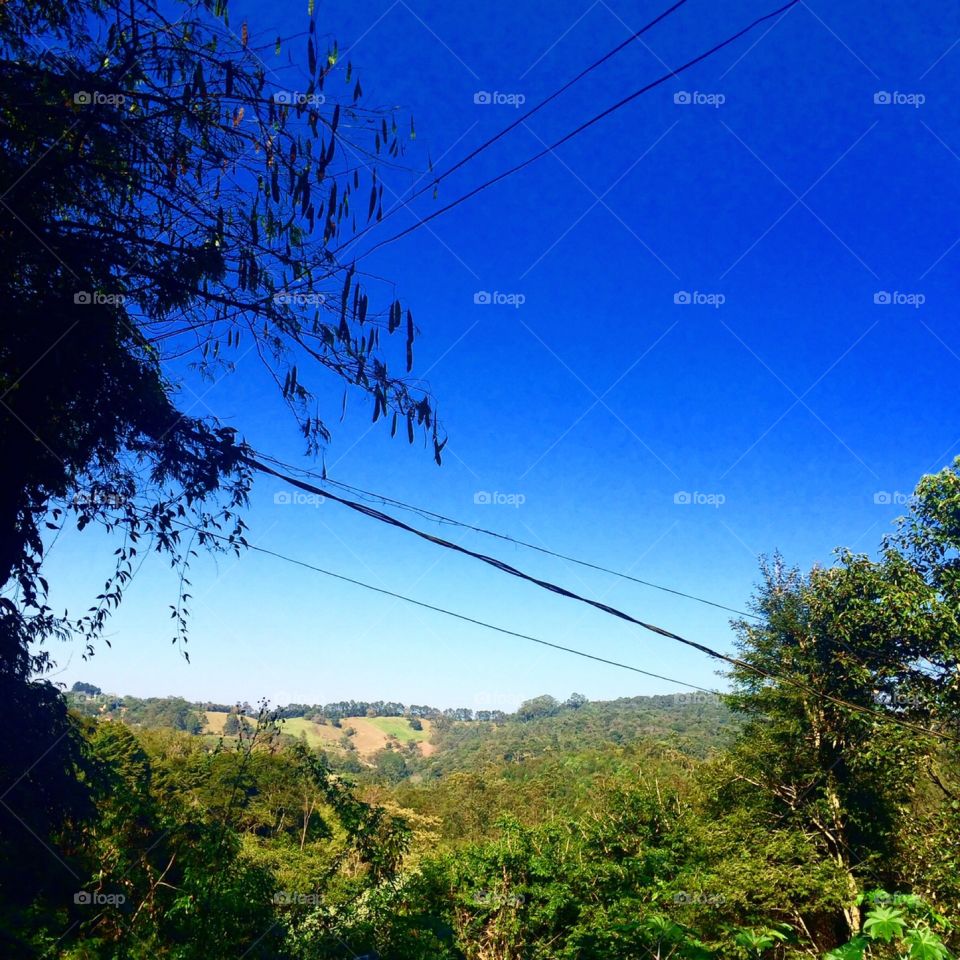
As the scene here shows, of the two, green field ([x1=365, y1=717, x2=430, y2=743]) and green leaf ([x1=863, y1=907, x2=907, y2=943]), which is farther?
green field ([x1=365, y1=717, x2=430, y2=743])

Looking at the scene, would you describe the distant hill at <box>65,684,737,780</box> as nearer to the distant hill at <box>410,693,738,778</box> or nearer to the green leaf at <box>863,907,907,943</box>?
the distant hill at <box>410,693,738,778</box>

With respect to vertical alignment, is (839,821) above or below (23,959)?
above

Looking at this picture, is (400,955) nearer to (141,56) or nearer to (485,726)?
(141,56)

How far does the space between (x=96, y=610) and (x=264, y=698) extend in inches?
118

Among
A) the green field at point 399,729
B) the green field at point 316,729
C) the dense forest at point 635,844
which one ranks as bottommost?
the green field at point 316,729

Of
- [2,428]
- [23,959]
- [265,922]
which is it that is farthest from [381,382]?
[265,922]

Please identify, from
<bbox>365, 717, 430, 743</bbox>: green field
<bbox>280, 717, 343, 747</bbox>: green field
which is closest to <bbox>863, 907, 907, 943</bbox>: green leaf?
<bbox>280, 717, 343, 747</bbox>: green field

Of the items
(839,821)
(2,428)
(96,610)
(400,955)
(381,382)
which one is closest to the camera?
(2,428)

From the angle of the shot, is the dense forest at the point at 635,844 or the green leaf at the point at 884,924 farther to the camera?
the dense forest at the point at 635,844

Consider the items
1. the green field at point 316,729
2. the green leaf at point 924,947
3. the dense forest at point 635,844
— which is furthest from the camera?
the green field at point 316,729

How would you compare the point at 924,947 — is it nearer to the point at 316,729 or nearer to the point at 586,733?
the point at 586,733

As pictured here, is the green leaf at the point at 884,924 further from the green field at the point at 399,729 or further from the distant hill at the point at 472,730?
A: the green field at the point at 399,729

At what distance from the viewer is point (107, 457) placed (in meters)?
4.11

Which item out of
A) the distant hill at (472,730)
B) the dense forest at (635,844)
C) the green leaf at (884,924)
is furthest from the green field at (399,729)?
the green leaf at (884,924)
